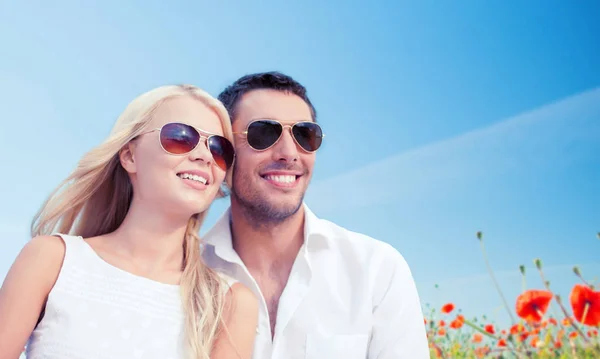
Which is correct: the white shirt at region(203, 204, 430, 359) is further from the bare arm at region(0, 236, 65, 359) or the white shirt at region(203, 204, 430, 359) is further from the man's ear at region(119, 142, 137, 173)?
the bare arm at region(0, 236, 65, 359)

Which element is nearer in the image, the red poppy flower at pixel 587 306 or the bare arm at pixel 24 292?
the bare arm at pixel 24 292

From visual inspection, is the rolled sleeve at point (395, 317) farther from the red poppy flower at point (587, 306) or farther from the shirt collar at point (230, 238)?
the red poppy flower at point (587, 306)

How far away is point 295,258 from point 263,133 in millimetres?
711

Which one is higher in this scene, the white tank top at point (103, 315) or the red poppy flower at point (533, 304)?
the red poppy flower at point (533, 304)

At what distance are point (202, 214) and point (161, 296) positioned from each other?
51cm

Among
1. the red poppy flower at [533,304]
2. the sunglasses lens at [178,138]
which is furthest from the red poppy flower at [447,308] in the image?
the sunglasses lens at [178,138]

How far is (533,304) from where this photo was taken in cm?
401

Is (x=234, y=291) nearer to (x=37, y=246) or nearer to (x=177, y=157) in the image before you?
(x=177, y=157)

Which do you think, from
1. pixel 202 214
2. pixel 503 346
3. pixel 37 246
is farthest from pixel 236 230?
pixel 503 346

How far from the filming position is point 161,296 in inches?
101

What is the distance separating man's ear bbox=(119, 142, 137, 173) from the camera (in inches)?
106

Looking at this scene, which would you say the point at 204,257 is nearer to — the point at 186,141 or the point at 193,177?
the point at 193,177

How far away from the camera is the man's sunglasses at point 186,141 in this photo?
2.56m

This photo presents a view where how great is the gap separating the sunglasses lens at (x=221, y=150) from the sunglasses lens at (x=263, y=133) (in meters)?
0.48
